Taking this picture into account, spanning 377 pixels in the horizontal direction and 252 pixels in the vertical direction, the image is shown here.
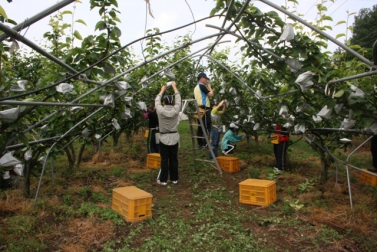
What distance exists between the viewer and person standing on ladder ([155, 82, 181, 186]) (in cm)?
587

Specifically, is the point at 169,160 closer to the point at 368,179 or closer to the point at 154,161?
the point at 154,161

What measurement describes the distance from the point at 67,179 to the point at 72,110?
2210 millimetres

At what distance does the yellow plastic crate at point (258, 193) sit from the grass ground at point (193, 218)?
13cm

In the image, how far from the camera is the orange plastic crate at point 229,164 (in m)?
6.99

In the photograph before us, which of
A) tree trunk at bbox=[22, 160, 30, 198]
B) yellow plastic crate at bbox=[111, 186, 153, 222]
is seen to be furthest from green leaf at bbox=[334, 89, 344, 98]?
tree trunk at bbox=[22, 160, 30, 198]

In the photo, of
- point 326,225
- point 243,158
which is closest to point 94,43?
point 326,225

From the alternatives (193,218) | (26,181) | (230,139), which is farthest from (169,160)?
(230,139)

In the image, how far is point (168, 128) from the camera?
19.4ft

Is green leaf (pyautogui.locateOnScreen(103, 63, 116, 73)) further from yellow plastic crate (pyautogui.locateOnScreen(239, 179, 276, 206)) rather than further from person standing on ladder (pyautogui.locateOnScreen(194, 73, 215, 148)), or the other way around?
person standing on ladder (pyautogui.locateOnScreen(194, 73, 215, 148))

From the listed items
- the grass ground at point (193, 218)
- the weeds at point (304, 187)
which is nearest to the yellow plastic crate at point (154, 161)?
the grass ground at point (193, 218)

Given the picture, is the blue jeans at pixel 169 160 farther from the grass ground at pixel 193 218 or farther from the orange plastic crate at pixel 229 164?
the orange plastic crate at pixel 229 164

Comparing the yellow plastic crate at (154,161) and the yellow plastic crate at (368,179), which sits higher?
the yellow plastic crate at (154,161)

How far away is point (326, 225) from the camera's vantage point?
402 cm

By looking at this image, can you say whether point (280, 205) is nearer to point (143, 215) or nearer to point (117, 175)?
point (143, 215)
